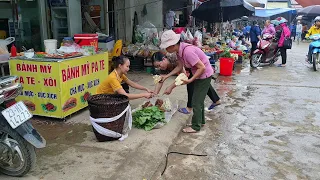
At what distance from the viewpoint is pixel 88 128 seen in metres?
4.55

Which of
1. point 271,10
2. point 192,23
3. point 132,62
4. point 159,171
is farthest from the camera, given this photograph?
point 271,10

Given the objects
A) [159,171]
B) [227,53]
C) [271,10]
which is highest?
[271,10]

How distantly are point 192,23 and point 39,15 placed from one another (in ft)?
25.6

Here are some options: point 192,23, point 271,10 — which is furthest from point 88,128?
point 271,10

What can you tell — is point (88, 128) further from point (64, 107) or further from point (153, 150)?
point (153, 150)

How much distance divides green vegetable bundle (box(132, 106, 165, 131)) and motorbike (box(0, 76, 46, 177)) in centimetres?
171

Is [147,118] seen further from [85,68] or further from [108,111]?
[85,68]

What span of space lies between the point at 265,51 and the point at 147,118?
310 inches

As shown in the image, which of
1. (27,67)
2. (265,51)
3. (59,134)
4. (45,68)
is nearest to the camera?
(59,134)

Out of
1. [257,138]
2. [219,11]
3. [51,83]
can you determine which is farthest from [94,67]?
[219,11]

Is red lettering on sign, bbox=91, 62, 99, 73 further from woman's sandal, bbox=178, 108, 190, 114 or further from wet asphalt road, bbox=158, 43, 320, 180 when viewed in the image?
wet asphalt road, bbox=158, 43, 320, 180

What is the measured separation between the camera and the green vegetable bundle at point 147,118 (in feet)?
14.9

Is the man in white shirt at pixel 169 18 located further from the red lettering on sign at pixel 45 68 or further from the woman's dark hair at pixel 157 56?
the red lettering on sign at pixel 45 68

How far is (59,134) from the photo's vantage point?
14.2 feet
